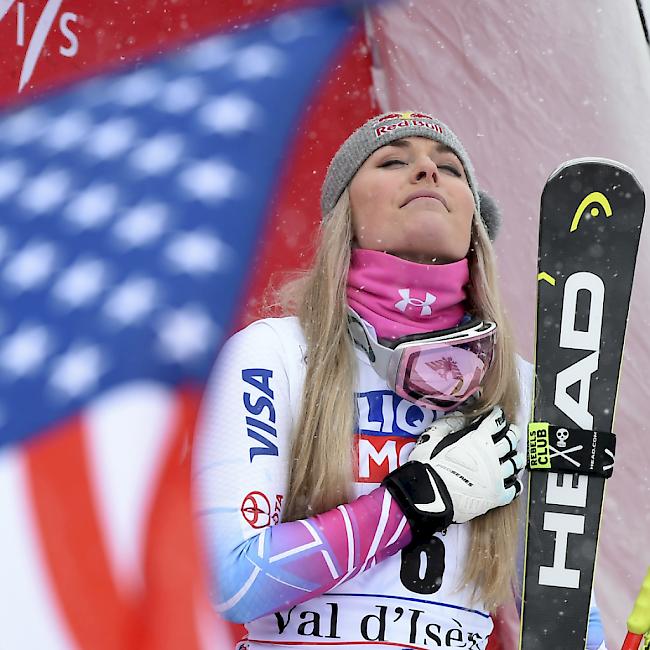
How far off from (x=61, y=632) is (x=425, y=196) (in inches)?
35.7

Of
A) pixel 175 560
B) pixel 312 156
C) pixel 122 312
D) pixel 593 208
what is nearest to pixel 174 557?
pixel 175 560

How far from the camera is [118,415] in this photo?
5.96 ft

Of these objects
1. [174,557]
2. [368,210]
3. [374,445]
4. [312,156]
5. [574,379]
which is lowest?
[174,557]

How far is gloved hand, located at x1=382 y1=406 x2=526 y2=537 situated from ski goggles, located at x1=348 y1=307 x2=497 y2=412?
→ 0.05 meters

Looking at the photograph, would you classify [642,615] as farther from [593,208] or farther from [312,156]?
[312,156]

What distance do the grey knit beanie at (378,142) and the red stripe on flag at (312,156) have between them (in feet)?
2.16

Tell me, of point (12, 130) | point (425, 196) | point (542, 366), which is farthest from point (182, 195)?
point (542, 366)

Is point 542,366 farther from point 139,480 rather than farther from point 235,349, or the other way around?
point 139,480

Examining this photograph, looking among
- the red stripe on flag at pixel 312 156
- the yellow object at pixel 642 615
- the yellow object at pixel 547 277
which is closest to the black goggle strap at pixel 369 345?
the yellow object at pixel 547 277

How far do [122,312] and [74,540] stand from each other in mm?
471

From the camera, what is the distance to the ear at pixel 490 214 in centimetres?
181

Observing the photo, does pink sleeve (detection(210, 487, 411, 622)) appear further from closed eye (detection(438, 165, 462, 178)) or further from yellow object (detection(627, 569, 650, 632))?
closed eye (detection(438, 165, 462, 178))

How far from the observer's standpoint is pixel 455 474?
1373 mm

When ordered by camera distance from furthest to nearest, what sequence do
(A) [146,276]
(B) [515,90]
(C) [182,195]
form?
(B) [515,90], (C) [182,195], (A) [146,276]
